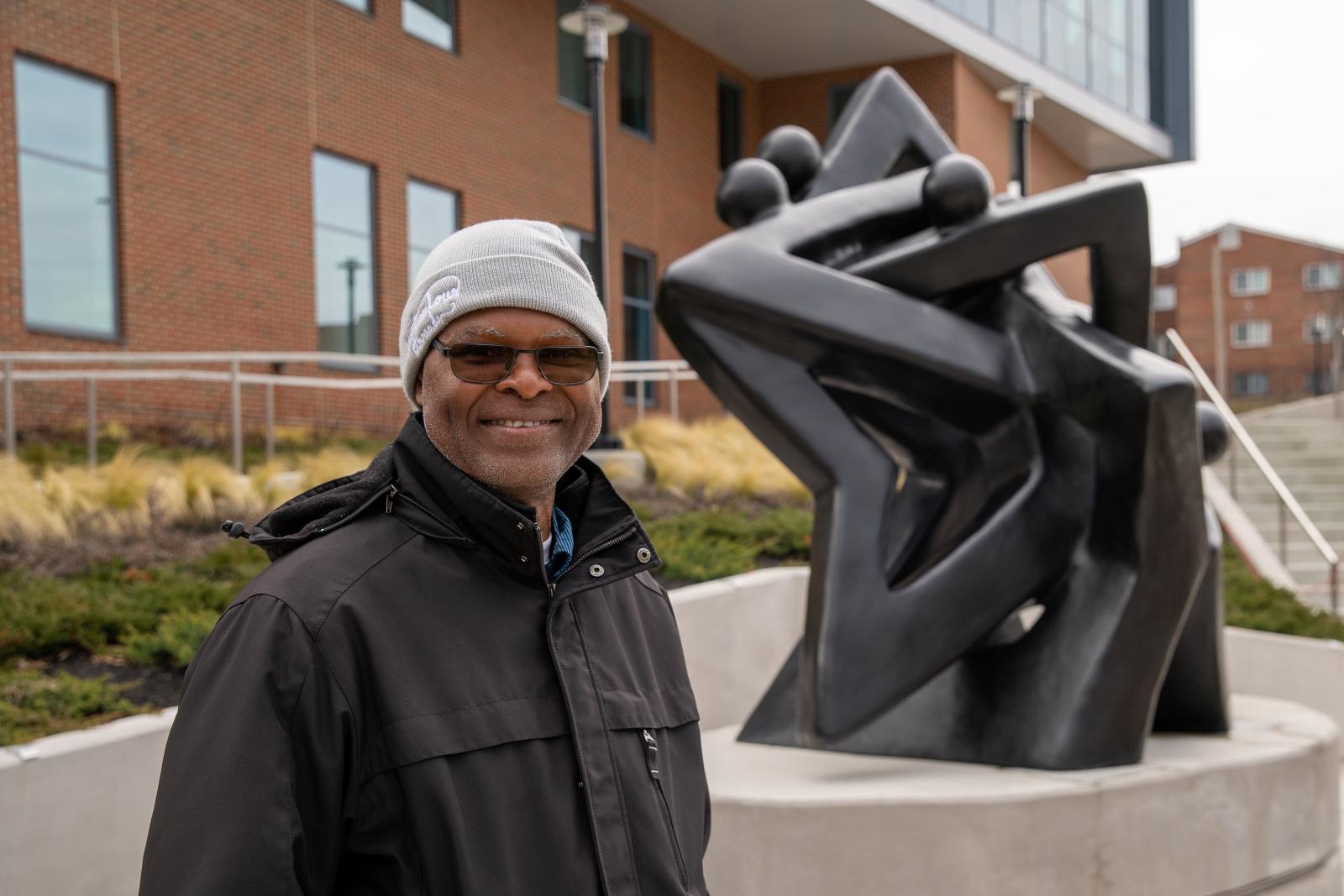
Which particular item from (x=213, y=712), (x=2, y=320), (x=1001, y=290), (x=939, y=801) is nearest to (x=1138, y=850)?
(x=939, y=801)

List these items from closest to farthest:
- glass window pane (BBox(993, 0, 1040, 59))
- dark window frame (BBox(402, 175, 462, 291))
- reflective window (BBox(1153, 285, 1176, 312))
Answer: dark window frame (BBox(402, 175, 462, 291)) → glass window pane (BBox(993, 0, 1040, 59)) → reflective window (BBox(1153, 285, 1176, 312))

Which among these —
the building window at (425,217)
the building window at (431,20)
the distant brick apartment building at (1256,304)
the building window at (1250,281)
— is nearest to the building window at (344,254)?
the building window at (425,217)

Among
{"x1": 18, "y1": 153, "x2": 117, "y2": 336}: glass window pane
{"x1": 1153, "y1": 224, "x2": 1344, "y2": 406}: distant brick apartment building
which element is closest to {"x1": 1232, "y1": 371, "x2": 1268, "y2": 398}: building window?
{"x1": 1153, "y1": 224, "x2": 1344, "y2": 406}: distant brick apartment building

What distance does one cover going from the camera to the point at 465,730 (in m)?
1.60

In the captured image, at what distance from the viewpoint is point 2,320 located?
1112cm

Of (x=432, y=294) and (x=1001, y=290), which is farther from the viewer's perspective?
(x=1001, y=290)

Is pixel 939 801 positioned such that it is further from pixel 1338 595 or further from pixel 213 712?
pixel 1338 595

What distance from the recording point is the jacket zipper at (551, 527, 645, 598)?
181cm

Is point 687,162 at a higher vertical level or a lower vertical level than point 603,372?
higher

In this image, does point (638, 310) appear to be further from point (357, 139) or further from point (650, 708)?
point (650, 708)

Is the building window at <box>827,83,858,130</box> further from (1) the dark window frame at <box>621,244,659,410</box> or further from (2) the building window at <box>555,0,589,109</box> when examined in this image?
(2) the building window at <box>555,0,589,109</box>

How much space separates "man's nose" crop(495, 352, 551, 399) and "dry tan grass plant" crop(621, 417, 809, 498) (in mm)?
7982

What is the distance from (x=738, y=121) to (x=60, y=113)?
42.1 ft

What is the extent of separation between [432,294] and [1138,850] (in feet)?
12.4
